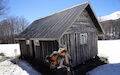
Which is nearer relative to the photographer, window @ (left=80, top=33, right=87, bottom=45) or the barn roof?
the barn roof

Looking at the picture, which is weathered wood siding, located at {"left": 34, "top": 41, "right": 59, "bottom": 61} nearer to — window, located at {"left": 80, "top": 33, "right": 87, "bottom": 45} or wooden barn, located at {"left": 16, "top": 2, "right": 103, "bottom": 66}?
wooden barn, located at {"left": 16, "top": 2, "right": 103, "bottom": 66}

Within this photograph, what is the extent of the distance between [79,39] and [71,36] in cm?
112

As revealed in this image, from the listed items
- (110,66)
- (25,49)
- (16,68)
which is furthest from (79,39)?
(25,49)

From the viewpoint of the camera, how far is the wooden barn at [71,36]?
5.25 meters

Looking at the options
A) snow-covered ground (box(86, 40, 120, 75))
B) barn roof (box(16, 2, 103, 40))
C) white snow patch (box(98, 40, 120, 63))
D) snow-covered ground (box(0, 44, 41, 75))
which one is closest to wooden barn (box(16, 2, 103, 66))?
barn roof (box(16, 2, 103, 40))

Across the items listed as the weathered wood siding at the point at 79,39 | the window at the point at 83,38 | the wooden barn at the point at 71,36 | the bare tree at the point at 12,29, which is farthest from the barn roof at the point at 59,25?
the bare tree at the point at 12,29

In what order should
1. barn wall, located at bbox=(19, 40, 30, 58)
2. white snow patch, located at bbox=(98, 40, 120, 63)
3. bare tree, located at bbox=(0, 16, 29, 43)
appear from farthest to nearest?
bare tree, located at bbox=(0, 16, 29, 43) < barn wall, located at bbox=(19, 40, 30, 58) < white snow patch, located at bbox=(98, 40, 120, 63)

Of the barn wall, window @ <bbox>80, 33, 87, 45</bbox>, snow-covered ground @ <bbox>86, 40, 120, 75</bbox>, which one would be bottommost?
snow-covered ground @ <bbox>86, 40, 120, 75</bbox>

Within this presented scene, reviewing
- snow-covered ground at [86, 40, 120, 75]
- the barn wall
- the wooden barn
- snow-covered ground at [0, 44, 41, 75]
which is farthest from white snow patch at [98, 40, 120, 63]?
the barn wall

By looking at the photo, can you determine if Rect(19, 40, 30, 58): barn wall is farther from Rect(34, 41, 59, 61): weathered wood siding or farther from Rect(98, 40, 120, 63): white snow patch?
Rect(98, 40, 120, 63): white snow patch

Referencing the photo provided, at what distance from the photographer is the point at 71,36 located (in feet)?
18.9

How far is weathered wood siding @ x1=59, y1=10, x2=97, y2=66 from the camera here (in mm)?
5609

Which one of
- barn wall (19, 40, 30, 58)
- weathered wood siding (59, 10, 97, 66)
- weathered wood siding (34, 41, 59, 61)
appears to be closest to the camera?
weathered wood siding (34, 41, 59, 61)

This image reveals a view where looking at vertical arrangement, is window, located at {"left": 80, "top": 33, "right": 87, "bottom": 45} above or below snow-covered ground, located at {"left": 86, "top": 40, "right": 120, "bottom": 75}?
above
